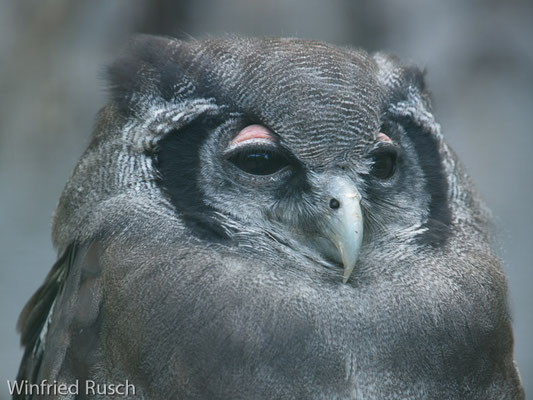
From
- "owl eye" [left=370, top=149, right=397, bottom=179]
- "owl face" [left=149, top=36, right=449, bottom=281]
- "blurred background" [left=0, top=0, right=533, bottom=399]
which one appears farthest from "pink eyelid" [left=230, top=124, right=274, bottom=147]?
"blurred background" [left=0, top=0, right=533, bottom=399]

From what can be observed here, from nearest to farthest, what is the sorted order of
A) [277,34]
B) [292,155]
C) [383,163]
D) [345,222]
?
[345,222], [292,155], [383,163], [277,34]

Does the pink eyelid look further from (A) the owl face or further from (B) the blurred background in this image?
(B) the blurred background

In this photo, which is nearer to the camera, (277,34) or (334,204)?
(334,204)

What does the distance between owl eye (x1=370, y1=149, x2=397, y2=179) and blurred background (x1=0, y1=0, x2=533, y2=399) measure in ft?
16.1

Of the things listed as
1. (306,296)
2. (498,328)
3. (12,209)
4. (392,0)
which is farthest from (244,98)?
(392,0)

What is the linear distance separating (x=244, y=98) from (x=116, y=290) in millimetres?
1009

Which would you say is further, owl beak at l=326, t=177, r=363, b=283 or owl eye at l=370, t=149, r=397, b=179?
owl eye at l=370, t=149, r=397, b=179

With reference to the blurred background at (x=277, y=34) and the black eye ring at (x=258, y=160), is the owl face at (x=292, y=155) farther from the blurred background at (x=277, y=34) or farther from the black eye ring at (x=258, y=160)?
the blurred background at (x=277, y=34)

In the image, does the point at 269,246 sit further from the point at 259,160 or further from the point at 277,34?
the point at 277,34

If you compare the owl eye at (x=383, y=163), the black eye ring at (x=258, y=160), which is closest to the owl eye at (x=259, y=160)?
the black eye ring at (x=258, y=160)

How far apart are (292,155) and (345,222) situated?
1.21 feet

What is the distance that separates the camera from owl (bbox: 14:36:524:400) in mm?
A: 3180

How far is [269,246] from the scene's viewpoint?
3330mm

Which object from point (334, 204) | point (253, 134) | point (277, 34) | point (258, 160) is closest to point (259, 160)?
point (258, 160)
